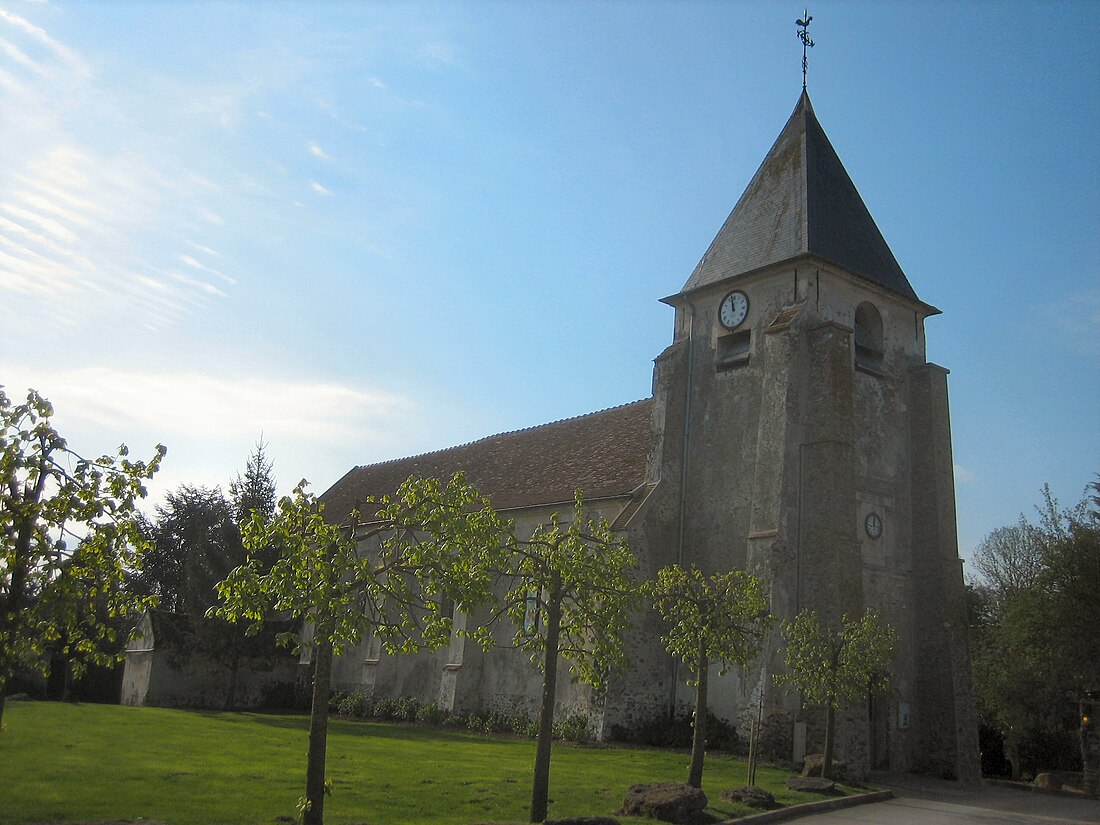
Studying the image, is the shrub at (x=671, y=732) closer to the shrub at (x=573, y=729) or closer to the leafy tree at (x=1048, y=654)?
the shrub at (x=573, y=729)

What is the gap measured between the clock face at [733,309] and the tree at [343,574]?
1694cm

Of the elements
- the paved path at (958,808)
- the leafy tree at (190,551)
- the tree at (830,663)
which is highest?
the leafy tree at (190,551)

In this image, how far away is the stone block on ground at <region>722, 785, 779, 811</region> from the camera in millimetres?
14992

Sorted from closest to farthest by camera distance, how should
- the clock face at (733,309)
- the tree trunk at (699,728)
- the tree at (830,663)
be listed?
1. the tree trunk at (699,728)
2. the tree at (830,663)
3. the clock face at (733,309)

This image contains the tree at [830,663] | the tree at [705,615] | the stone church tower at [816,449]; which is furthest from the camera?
the stone church tower at [816,449]

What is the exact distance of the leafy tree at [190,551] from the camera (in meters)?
38.7

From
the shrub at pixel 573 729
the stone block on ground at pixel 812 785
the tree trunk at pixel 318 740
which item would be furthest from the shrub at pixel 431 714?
the tree trunk at pixel 318 740

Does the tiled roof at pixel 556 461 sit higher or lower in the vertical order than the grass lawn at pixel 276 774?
higher

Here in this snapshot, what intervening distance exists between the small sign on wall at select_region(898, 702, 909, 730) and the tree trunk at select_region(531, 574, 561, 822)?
569 inches

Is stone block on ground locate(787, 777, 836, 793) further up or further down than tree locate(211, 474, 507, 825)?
further down

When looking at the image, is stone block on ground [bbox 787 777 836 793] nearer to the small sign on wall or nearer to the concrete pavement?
the concrete pavement

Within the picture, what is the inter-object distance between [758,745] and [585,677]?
934cm

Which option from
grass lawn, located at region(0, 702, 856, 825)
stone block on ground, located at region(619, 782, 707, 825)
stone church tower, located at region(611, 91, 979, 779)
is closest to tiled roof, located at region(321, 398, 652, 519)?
stone church tower, located at region(611, 91, 979, 779)

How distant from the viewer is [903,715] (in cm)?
2428
